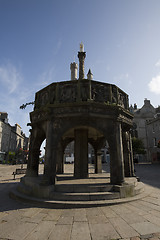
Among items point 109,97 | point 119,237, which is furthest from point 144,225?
point 109,97

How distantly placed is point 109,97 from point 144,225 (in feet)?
19.4

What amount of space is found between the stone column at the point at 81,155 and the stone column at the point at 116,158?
8.46 feet

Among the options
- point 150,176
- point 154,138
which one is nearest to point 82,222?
point 150,176

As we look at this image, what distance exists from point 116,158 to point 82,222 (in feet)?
11.9

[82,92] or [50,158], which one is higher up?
[82,92]

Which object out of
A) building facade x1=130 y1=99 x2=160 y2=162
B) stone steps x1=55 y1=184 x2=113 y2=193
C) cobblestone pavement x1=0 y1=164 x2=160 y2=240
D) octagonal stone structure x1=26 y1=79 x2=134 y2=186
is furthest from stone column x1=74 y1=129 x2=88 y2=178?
building facade x1=130 y1=99 x2=160 y2=162

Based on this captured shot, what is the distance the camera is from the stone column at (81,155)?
28.7 feet

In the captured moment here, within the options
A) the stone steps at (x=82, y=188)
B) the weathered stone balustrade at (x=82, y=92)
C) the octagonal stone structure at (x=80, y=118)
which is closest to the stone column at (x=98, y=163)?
the octagonal stone structure at (x=80, y=118)

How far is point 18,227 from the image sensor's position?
3566mm

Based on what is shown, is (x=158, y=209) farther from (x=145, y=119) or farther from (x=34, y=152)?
(x=145, y=119)

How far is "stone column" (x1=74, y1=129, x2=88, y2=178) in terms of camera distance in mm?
8734

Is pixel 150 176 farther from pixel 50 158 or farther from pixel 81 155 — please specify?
pixel 50 158

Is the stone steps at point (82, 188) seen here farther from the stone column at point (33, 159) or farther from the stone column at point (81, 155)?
the stone column at point (33, 159)

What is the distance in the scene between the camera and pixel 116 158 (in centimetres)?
677
